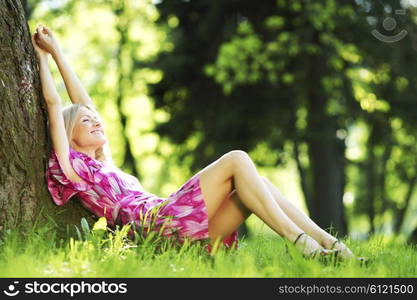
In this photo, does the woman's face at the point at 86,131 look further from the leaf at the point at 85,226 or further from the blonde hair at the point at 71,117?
the leaf at the point at 85,226

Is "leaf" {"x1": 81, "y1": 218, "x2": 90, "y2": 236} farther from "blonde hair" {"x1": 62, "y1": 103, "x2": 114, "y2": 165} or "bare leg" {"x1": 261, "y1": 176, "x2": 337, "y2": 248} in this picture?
"bare leg" {"x1": 261, "y1": 176, "x2": 337, "y2": 248}

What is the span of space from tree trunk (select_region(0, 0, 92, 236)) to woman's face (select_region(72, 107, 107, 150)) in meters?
0.32

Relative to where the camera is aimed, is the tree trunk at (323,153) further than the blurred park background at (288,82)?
Yes

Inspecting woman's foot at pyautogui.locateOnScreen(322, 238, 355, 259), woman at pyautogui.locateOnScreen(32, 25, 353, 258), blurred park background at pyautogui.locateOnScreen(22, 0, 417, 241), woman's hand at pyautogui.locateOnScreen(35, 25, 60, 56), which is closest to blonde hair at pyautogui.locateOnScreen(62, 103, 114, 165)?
woman at pyautogui.locateOnScreen(32, 25, 353, 258)

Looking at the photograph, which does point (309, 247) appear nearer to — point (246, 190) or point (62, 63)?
point (246, 190)

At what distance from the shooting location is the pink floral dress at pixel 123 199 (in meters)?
4.27

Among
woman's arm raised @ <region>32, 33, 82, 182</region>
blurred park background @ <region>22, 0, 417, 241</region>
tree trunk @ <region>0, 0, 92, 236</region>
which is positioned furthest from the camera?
blurred park background @ <region>22, 0, 417, 241</region>

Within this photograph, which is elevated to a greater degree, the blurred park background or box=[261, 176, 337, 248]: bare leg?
the blurred park background

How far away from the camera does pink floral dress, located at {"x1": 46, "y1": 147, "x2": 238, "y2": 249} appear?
4273 millimetres

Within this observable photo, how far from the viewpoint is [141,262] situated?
3.52 metres

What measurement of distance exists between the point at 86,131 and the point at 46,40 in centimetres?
67

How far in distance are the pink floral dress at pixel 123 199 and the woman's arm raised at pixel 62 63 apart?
0.47 m

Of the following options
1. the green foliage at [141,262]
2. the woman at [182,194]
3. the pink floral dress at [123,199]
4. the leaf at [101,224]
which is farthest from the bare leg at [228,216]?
the leaf at [101,224]

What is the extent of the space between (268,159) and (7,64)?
9.04 m
